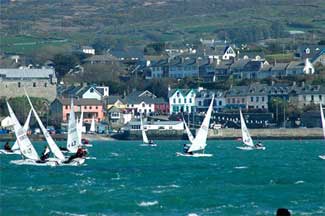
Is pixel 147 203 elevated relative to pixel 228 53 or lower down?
lower down

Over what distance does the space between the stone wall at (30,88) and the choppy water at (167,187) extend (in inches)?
2511

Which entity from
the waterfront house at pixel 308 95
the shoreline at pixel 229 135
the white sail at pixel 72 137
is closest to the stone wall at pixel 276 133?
the shoreline at pixel 229 135

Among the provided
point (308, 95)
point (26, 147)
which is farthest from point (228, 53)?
point (26, 147)

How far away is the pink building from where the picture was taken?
12394cm

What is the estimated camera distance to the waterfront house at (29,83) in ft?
448

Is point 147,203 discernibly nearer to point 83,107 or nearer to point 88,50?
point 83,107

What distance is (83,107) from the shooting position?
126 meters

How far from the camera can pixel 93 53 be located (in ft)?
591

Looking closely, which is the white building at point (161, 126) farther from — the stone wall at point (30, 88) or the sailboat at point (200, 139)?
the sailboat at point (200, 139)

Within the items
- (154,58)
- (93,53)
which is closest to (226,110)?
(154,58)

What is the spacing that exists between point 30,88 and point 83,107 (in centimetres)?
1306

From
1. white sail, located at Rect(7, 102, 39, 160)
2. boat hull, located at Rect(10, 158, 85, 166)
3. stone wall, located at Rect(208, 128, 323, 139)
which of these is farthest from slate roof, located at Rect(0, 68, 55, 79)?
white sail, located at Rect(7, 102, 39, 160)

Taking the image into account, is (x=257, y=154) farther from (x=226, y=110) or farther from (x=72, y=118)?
(x=226, y=110)

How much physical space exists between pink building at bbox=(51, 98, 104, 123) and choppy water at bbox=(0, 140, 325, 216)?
51.0 meters
